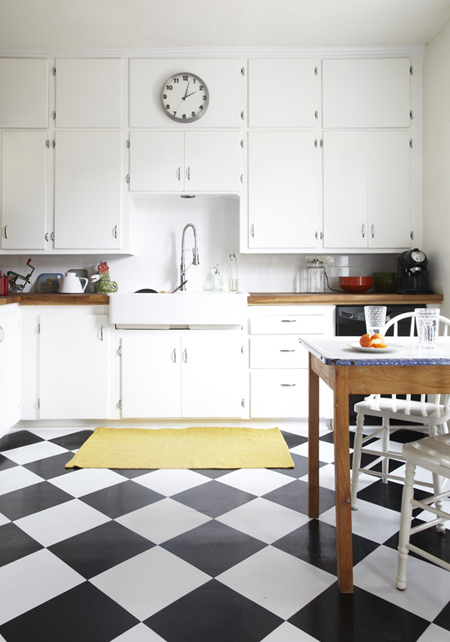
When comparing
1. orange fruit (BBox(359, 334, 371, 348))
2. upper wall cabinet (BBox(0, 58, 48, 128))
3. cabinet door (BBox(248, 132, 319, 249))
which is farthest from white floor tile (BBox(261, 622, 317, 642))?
upper wall cabinet (BBox(0, 58, 48, 128))

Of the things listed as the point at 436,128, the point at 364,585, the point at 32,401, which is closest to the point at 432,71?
the point at 436,128

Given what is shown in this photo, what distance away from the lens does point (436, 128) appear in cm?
333

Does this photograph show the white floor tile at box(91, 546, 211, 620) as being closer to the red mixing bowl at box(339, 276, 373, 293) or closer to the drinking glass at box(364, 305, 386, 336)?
the drinking glass at box(364, 305, 386, 336)

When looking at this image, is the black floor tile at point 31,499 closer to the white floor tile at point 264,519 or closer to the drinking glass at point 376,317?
the white floor tile at point 264,519

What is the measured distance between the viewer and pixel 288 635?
4.48ft

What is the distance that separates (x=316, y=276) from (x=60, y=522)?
2.52 meters

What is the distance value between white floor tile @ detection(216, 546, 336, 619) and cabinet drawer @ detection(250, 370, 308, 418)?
5.04ft

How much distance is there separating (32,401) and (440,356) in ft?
8.64

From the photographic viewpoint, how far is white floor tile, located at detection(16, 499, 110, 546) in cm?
192

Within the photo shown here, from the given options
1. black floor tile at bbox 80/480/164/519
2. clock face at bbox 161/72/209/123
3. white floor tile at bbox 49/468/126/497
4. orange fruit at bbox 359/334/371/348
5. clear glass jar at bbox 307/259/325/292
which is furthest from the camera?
clear glass jar at bbox 307/259/325/292

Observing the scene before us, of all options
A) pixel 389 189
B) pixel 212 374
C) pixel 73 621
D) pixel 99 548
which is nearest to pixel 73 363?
pixel 212 374

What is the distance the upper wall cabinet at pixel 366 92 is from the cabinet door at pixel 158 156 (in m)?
1.06

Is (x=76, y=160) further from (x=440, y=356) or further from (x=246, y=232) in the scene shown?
(x=440, y=356)

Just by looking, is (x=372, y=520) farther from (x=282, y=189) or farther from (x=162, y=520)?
(x=282, y=189)
